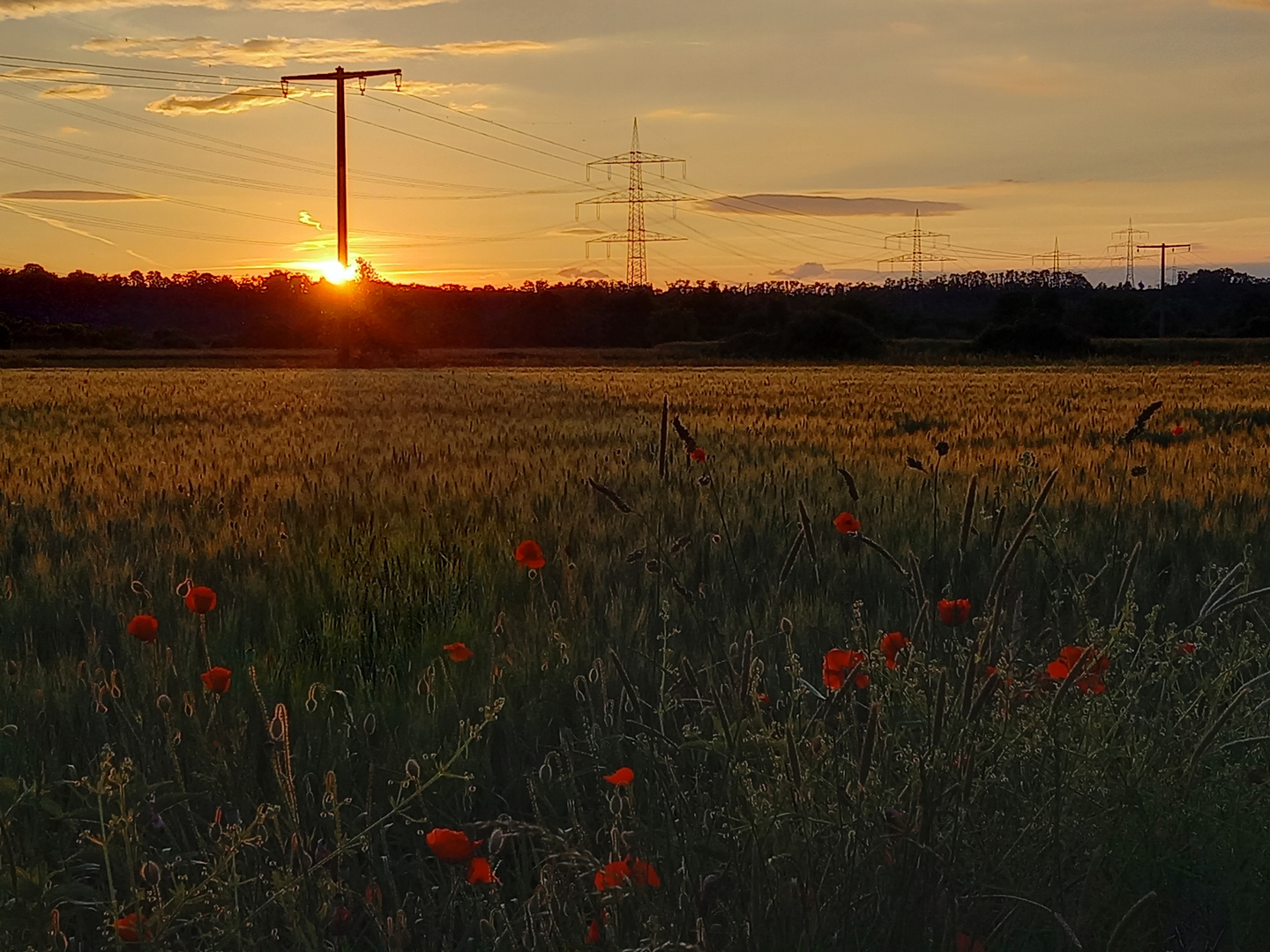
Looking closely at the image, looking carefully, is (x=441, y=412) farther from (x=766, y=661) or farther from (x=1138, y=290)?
(x=1138, y=290)

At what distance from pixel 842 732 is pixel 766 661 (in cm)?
101

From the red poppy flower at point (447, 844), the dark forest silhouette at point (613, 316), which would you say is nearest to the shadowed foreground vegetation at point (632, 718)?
the red poppy flower at point (447, 844)

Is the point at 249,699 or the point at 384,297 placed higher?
the point at 384,297

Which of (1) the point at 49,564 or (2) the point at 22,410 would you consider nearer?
(1) the point at 49,564

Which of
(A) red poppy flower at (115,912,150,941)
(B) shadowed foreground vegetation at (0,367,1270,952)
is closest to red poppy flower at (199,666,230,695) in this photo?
(B) shadowed foreground vegetation at (0,367,1270,952)

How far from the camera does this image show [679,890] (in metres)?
1.71

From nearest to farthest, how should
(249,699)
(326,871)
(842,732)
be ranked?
(326,871) < (842,732) < (249,699)

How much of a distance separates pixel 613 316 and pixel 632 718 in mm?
87271

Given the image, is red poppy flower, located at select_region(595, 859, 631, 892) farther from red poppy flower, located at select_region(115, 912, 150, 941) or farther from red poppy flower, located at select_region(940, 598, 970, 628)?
red poppy flower, located at select_region(940, 598, 970, 628)

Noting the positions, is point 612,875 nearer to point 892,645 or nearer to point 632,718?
point 892,645

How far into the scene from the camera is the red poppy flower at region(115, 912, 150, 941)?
61.7 inches

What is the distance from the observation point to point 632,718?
256cm

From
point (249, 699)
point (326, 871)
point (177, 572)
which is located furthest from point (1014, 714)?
point (177, 572)

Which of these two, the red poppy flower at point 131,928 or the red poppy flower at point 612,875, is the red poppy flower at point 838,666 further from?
the red poppy flower at point 131,928
